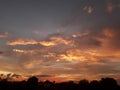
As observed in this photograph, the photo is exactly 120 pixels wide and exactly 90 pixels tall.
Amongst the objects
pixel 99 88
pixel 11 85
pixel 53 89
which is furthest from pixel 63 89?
pixel 11 85

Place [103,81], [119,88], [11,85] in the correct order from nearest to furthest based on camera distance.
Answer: [119,88] → [11,85] → [103,81]

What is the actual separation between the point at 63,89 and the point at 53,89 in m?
8.32

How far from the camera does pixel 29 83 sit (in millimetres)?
168000

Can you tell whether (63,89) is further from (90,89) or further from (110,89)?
(110,89)

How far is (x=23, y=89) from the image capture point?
148m

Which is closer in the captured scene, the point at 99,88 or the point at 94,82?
the point at 99,88

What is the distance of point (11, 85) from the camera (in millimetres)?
152125

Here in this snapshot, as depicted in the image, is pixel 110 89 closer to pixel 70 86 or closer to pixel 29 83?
pixel 70 86

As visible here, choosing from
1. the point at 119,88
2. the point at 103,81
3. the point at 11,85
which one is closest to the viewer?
the point at 119,88

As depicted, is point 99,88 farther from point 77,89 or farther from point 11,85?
point 11,85

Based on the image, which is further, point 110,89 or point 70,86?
point 70,86

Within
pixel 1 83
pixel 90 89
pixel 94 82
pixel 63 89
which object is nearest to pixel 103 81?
pixel 94 82

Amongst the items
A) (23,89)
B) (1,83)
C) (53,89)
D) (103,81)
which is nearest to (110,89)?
(103,81)

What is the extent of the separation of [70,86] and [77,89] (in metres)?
7.43
